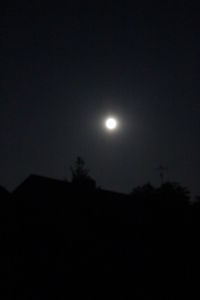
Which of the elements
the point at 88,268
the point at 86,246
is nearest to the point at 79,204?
the point at 86,246

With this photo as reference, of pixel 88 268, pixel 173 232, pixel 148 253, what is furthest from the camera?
pixel 173 232

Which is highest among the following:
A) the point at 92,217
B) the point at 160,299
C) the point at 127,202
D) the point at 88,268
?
the point at 127,202

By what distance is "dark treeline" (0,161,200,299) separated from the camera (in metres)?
15.2

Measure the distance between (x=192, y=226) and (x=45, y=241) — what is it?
30.6ft

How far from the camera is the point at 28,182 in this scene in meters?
19.9

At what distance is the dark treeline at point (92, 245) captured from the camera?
597 inches

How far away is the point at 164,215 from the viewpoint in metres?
19.9

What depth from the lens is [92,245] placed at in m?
16.9

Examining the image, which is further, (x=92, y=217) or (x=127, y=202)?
(x=127, y=202)

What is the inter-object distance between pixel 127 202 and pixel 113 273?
16.4ft

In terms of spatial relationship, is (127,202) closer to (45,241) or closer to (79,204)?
(79,204)

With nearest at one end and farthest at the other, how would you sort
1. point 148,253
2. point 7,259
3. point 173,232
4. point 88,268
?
1. point 7,259
2. point 88,268
3. point 148,253
4. point 173,232

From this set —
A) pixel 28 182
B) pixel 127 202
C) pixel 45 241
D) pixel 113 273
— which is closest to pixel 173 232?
pixel 127 202

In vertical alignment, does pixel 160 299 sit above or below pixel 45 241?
below
